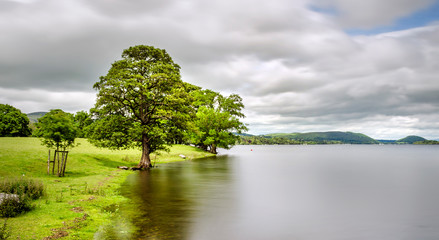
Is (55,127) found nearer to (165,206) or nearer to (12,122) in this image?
(165,206)

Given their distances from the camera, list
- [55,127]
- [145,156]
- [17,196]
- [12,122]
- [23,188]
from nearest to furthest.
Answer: [17,196], [23,188], [55,127], [145,156], [12,122]

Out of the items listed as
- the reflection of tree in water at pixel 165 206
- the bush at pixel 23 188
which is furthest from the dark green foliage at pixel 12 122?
the bush at pixel 23 188

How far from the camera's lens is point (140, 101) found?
43344 mm

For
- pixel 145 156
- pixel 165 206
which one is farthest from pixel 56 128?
pixel 165 206

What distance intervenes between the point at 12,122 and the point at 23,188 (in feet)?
286

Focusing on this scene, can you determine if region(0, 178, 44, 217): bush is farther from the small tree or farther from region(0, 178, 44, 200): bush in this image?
the small tree

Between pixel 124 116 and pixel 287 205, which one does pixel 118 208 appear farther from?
pixel 124 116

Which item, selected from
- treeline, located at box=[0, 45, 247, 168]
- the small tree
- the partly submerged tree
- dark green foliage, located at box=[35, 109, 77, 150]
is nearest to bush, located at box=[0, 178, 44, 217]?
the small tree

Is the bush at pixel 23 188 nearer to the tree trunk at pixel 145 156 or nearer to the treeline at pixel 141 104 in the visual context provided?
the treeline at pixel 141 104

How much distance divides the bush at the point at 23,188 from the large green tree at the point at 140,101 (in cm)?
2247

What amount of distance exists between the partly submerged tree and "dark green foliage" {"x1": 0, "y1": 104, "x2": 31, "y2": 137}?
2151 inches

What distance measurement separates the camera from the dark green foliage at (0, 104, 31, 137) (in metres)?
84.2

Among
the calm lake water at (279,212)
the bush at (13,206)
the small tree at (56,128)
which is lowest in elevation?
the calm lake water at (279,212)

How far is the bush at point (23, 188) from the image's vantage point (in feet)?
53.9
